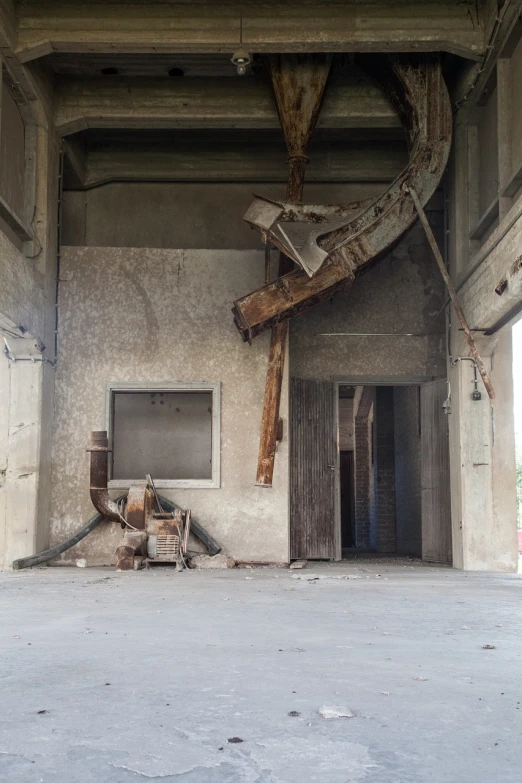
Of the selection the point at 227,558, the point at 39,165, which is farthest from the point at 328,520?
the point at 39,165

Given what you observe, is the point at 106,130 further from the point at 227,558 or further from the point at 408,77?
the point at 227,558

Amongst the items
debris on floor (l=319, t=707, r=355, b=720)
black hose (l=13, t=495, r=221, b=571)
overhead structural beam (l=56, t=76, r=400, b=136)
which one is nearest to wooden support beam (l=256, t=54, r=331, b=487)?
overhead structural beam (l=56, t=76, r=400, b=136)

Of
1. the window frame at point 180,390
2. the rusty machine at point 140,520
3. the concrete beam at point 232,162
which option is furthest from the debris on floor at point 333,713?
the concrete beam at point 232,162

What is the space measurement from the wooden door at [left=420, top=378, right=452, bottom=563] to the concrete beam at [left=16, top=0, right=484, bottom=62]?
455 centimetres

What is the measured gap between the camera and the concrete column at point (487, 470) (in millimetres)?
9812

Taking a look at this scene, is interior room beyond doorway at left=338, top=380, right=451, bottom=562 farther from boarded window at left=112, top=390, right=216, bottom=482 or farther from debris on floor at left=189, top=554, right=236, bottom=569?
boarded window at left=112, top=390, right=216, bottom=482

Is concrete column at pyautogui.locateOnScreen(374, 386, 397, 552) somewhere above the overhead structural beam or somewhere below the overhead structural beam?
below

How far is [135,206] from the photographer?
11.9 m

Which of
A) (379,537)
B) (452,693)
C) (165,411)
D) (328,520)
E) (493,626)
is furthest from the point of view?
(379,537)

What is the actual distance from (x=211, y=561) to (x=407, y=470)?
631 cm

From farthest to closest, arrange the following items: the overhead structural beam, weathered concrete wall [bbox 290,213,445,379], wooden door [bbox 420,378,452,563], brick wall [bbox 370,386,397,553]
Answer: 1. brick wall [bbox 370,386,397,553]
2. weathered concrete wall [bbox 290,213,445,379]
3. wooden door [bbox 420,378,452,563]
4. the overhead structural beam

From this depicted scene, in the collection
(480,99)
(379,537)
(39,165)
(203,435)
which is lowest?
(379,537)

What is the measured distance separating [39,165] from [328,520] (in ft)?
20.1

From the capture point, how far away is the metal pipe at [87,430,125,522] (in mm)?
9906
